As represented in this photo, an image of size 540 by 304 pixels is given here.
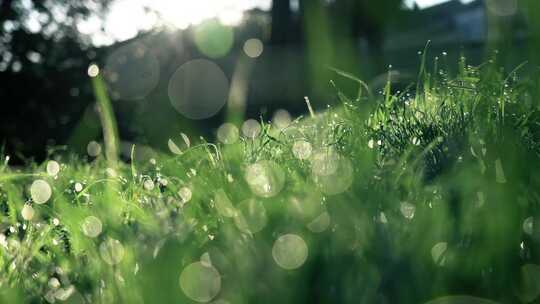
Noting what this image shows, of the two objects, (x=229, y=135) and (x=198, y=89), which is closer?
(x=229, y=135)

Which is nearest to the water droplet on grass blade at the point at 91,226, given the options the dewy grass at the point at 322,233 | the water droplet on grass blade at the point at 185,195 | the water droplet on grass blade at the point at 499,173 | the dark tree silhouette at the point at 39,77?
the dewy grass at the point at 322,233

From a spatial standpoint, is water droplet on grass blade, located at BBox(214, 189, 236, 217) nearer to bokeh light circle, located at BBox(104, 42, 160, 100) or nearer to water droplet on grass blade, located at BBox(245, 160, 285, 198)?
water droplet on grass blade, located at BBox(245, 160, 285, 198)

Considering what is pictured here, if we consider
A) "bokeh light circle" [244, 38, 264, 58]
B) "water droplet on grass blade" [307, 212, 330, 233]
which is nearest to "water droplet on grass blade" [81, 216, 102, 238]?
"water droplet on grass blade" [307, 212, 330, 233]

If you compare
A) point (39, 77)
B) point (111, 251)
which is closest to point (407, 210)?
point (111, 251)

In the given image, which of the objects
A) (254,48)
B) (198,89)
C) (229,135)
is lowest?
(198,89)

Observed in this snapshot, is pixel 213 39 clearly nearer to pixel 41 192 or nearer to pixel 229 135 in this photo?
pixel 229 135

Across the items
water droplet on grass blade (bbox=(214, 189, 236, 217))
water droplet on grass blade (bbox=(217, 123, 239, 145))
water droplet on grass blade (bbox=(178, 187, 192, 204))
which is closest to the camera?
water droplet on grass blade (bbox=(214, 189, 236, 217))
